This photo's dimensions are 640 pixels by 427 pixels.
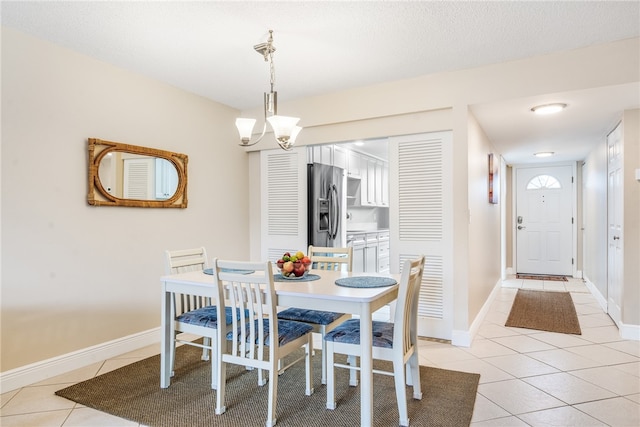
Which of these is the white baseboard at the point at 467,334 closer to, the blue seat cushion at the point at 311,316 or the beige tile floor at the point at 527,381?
the beige tile floor at the point at 527,381

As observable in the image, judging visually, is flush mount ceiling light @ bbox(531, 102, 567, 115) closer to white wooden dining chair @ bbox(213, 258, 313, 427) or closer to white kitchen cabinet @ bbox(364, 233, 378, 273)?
white wooden dining chair @ bbox(213, 258, 313, 427)

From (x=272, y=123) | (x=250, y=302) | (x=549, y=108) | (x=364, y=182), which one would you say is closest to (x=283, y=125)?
(x=272, y=123)

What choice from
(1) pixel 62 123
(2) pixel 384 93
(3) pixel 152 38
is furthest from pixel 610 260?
(1) pixel 62 123

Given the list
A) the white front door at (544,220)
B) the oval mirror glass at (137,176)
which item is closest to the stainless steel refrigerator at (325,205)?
the oval mirror glass at (137,176)

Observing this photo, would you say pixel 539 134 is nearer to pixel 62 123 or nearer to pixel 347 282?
pixel 347 282

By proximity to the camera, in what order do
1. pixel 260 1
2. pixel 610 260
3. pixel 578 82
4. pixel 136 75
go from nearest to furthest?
pixel 260 1
pixel 578 82
pixel 136 75
pixel 610 260

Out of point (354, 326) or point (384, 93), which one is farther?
point (384, 93)

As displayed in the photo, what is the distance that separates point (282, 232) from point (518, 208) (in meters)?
4.97

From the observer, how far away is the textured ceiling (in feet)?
7.72

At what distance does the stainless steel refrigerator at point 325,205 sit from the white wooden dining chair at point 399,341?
83.5 inches

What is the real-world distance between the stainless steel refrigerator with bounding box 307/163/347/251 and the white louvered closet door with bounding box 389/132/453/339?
100 centimetres

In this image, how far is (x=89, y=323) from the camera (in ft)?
9.98

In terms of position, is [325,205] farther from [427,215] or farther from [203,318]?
[203,318]

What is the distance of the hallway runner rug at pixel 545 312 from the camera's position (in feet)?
12.9
